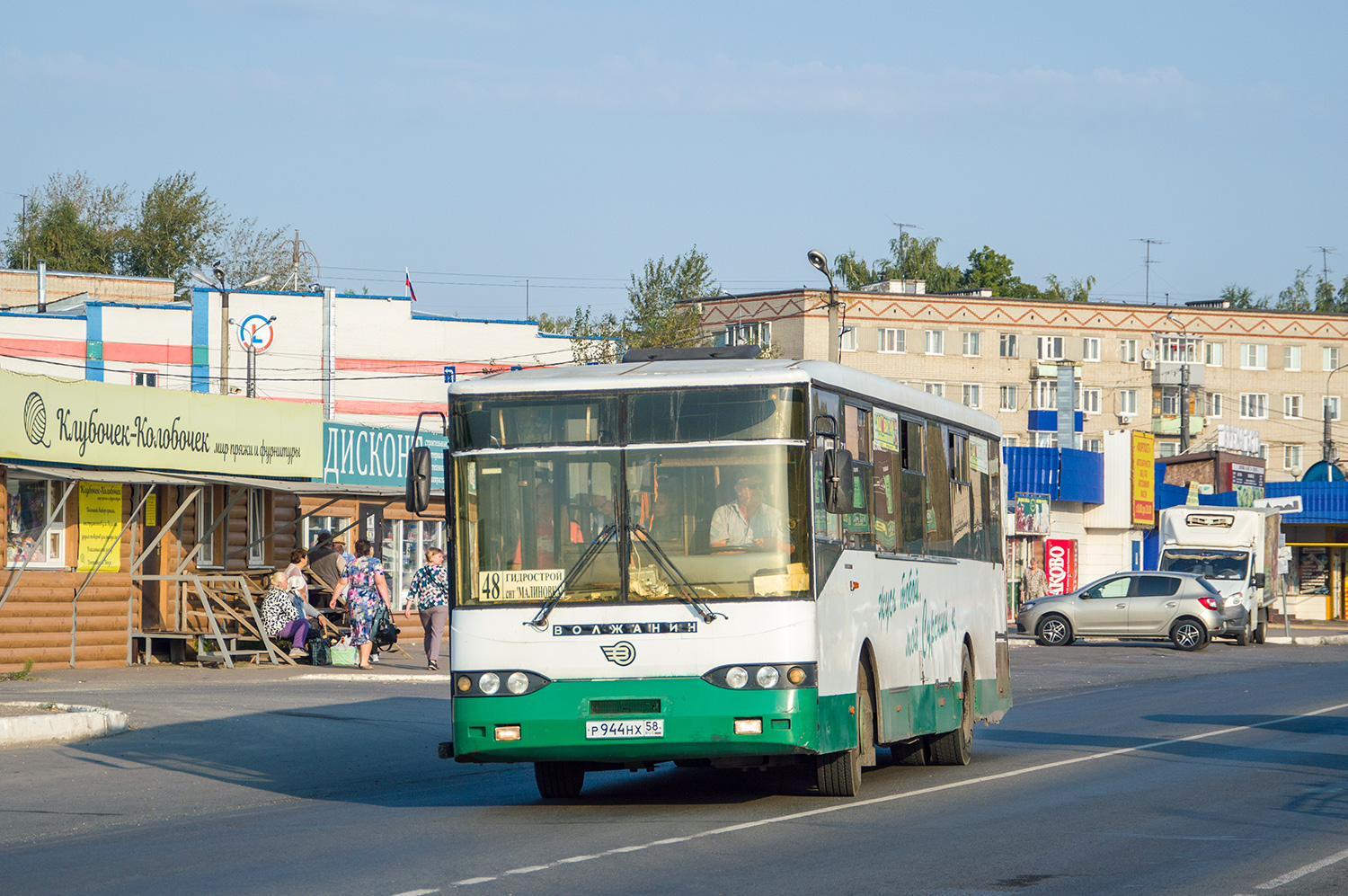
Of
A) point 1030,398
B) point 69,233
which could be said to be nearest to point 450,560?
point 69,233

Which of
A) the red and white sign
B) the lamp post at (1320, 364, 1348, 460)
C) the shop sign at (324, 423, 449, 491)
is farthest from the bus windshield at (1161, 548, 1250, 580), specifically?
the lamp post at (1320, 364, 1348, 460)

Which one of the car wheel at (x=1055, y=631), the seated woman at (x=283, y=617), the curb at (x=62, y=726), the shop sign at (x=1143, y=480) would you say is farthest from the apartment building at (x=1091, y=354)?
the curb at (x=62, y=726)

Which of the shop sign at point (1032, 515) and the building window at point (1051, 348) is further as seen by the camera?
the building window at point (1051, 348)

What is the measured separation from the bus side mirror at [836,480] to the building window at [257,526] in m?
17.9

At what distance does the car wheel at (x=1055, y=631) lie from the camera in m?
39.0

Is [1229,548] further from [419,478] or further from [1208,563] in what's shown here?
[419,478]

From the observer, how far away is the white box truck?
41.6m

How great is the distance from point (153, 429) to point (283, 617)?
3.35 metres

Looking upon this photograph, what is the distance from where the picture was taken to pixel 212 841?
10398mm

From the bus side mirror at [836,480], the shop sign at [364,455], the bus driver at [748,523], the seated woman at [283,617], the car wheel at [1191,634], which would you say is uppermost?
the shop sign at [364,455]

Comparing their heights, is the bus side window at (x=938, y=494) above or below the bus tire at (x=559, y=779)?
above

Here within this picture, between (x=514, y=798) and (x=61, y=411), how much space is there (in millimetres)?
11865

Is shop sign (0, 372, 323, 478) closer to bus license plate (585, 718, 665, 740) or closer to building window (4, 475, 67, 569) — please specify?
building window (4, 475, 67, 569)

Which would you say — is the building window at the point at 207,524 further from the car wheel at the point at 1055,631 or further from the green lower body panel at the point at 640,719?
the car wheel at the point at 1055,631
